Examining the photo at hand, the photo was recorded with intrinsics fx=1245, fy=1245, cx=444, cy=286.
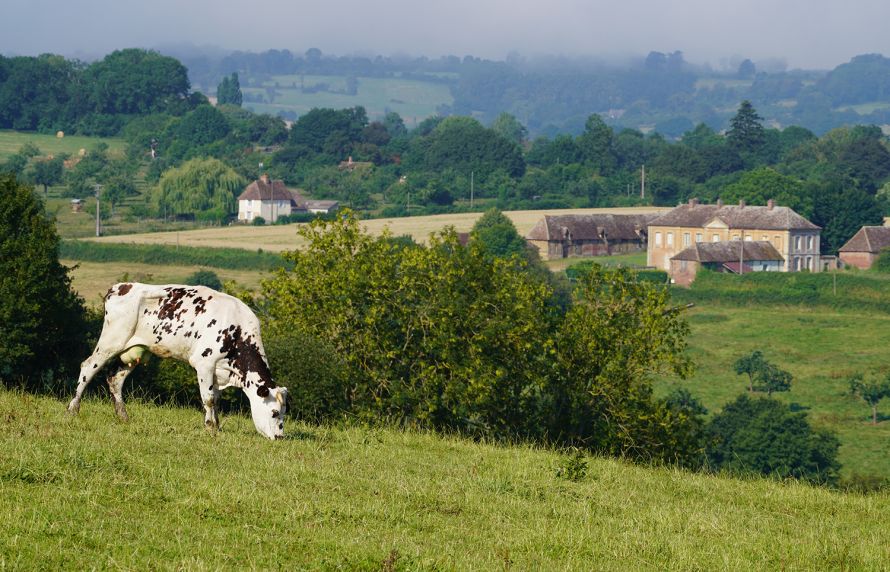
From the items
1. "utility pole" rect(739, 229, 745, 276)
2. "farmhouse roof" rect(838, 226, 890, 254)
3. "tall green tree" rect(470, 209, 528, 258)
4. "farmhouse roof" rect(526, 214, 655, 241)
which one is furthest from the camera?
"farmhouse roof" rect(526, 214, 655, 241)

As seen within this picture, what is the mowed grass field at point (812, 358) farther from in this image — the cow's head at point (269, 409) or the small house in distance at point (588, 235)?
the cow's head at point (269, 409)

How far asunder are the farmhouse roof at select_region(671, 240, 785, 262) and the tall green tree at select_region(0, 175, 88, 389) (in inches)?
3317

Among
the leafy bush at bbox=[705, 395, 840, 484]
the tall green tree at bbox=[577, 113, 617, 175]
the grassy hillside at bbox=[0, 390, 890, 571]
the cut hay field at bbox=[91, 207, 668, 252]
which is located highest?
the tall green tree at bbox=[577, 113, 617, 175]

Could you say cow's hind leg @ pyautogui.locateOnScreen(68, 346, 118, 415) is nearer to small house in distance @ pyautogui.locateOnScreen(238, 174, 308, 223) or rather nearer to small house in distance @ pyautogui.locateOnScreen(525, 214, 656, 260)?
small house in distance @ pyautogui.locateOnScreen(525, 214, 656, 260)

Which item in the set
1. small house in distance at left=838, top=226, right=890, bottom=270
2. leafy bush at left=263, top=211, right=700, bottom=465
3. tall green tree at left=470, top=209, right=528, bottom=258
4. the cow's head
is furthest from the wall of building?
the cow's head

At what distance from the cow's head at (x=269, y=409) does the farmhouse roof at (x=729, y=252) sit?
8978 cm

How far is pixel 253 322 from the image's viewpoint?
18000mm

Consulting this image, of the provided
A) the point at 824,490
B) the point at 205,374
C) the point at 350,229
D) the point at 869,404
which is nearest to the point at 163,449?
the point at 205,374

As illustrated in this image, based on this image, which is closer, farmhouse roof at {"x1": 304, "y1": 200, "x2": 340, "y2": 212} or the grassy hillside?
the grassy hillside

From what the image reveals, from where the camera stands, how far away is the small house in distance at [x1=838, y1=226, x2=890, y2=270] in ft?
365

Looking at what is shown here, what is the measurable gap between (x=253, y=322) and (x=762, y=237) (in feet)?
328

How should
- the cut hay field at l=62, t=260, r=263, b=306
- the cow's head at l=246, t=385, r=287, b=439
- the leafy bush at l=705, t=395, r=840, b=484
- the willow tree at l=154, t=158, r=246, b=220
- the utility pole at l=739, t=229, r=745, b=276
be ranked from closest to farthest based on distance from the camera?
the cow's head at l=246, t=385, r=287, b=439
the leafy bush at l=705, t=395, r=840, b=484
the cut hay field at l=62, t=260, r=263, b=306
the utility pole at l=739, t=229, r=745, b=276
the willow tree at l=154, t=158, r=246, b=220

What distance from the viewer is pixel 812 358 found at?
74.2 m

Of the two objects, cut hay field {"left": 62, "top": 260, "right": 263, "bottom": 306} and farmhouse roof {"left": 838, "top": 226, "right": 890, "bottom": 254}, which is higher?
farmhouse roof {"left": 838, "top": 226, "right": 890, "bottom": 254}
